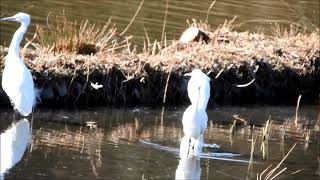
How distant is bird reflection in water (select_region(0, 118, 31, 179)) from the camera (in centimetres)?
880

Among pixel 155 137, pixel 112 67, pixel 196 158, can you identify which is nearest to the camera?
pixel 196 158

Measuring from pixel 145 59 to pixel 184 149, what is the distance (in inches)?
132

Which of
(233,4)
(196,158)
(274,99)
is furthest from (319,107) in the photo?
(233,4)

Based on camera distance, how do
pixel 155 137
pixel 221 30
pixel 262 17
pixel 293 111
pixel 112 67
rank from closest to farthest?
1. pixel 155 137
2. pixel 112 67
3. pixel 293 111
4. pixel 221 30
5. pixel 262 17

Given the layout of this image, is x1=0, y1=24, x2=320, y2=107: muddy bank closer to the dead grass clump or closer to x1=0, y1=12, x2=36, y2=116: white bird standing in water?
the dead grass clump

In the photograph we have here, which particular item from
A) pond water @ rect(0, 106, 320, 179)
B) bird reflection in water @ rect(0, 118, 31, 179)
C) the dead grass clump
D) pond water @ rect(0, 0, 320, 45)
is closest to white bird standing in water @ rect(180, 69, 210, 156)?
pond water @ rect(0, 106, 320, 179)

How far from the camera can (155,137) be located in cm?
1125

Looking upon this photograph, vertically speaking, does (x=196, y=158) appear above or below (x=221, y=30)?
below

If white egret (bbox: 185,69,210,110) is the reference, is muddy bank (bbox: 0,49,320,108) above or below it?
A: below

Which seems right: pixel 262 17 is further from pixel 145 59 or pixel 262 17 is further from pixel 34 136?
pixel 34 136

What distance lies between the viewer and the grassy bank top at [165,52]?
1287 cm

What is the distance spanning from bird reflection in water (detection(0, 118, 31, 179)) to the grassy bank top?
163 centimetres

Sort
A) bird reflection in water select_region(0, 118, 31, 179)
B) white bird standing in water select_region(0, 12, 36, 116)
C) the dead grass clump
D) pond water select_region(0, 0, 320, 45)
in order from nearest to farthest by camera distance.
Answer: bird reflection in water select_region(0, 118, 31, 179), white bird standing in water select_region(0, 12, 36, 116), the dead grass clump, pond water select_region(0, 0, 320, 45)

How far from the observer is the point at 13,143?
9906 millimetres
